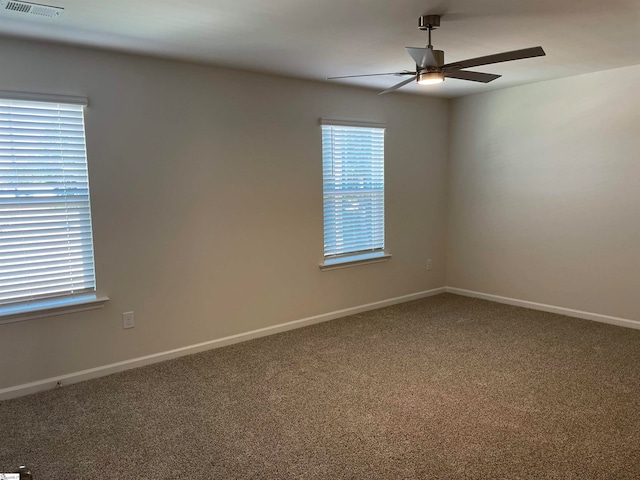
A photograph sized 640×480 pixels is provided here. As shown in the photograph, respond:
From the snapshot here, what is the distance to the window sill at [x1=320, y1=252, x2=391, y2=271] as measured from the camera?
4.75 m

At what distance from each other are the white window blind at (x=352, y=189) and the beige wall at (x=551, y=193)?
1.21m

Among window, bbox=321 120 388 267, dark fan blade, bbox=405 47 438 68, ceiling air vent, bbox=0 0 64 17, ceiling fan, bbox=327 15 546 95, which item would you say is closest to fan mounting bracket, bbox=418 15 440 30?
ceiling fan, bbox=327 15 546 95

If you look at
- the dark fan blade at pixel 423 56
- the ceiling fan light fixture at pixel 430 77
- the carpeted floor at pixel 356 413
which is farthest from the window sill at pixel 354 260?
the dark fan blade at pixel 423 56

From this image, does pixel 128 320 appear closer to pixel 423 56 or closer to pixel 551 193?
pixel 423 56


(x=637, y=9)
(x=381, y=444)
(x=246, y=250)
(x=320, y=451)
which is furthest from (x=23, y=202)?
(x=637, y=9)

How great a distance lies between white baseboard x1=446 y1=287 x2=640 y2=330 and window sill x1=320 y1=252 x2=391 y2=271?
4.00 ft

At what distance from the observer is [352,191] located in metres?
4.89

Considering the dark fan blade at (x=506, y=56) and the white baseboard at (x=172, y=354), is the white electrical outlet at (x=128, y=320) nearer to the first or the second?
the white baseboard at (x=172, y=354)

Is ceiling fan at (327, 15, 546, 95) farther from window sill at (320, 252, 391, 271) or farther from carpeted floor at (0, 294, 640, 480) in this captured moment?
window sill at (320, 252, 391, 271)

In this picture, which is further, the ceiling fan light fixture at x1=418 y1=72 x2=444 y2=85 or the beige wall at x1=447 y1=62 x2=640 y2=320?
the beige wall at x1=447 y1=62 x2=640 y2=320

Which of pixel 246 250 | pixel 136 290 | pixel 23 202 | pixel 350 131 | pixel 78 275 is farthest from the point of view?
pixel 350 131

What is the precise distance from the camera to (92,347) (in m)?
3.44

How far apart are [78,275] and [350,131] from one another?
2879 millimetres

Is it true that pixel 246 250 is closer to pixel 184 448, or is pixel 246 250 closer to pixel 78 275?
pixel 78 275
